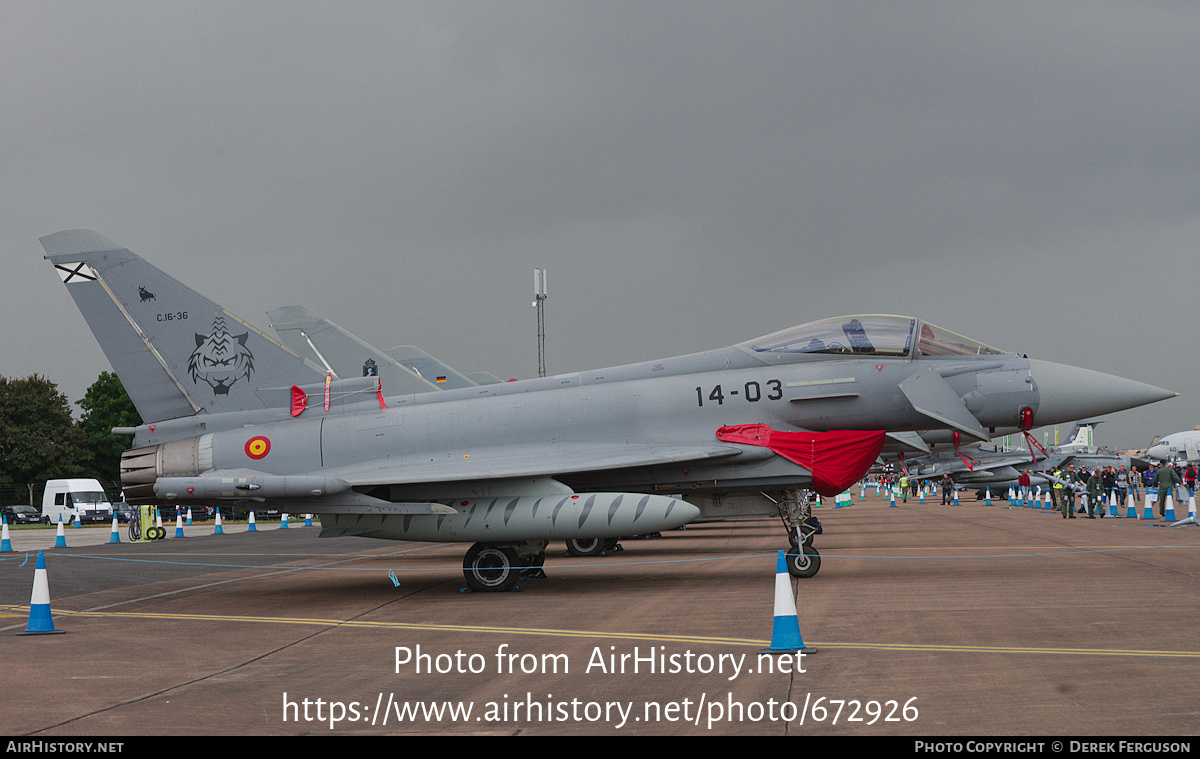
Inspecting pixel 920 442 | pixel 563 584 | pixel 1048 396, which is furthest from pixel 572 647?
pixel 920 442

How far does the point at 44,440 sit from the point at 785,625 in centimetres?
6750

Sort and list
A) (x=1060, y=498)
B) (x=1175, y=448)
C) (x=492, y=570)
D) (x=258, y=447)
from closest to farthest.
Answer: (x=492, y=570)
(x=258, y=447)
(x=1060, y=498)
(x=1175, y=448)

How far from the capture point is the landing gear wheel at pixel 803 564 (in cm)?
1239

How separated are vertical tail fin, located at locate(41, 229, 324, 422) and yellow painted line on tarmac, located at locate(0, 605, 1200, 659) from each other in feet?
10.3

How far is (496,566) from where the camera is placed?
40.2 ft

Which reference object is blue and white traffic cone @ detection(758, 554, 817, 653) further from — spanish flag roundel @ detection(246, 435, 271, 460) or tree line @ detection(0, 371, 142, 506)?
tree line @ detection(0, 371, 142, 506)

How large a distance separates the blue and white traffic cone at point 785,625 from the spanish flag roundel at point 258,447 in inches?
312

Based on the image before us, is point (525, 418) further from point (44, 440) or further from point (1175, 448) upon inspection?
point (1175, 448)

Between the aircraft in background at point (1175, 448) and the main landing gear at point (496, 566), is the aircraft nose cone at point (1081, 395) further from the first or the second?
the aircraft in background at point (1175, 448)

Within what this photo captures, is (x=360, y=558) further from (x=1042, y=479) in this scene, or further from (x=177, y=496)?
(x=1042, y=479)

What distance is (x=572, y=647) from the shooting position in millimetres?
7914

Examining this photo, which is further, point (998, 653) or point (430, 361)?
point (430, 361)

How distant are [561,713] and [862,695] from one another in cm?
183

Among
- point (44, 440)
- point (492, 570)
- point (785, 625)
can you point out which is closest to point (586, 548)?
point (492, 570)
